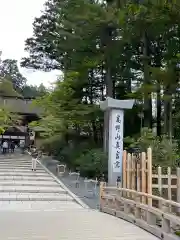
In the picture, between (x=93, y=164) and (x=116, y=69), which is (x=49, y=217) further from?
(x=116, y=69)

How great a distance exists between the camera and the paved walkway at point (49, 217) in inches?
279

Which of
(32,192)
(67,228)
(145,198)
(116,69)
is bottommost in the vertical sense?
(32,192)

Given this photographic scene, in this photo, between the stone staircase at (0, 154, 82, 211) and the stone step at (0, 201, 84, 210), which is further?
the stone staircase at (0, 154, 82, 211)

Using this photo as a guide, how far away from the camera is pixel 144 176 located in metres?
9.24

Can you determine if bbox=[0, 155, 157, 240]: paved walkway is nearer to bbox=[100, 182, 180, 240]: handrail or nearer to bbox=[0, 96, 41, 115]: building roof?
bbox=[100, 182, 180, 240]: handrail

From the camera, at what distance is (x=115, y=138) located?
12.0 meters

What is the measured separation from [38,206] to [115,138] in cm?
340

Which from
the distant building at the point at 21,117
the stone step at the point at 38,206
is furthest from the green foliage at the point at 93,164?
the distant building at the point at 21,117

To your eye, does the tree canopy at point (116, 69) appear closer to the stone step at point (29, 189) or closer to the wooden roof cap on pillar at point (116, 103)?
the wooden roof cap on pillar at point (116, 103)

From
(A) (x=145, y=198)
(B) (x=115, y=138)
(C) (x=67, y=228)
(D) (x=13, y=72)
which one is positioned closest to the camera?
(C) (x=67, y=228)

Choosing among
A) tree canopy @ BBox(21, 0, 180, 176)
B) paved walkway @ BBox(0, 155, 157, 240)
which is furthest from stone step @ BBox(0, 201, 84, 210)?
tree canopy @ BBox(21, 0, 180, 176)

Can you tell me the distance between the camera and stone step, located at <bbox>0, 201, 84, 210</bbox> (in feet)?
38.7

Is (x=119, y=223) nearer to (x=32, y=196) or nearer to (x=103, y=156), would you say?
(x=32, y=196)

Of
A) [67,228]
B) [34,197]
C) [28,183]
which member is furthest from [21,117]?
[67,228]
